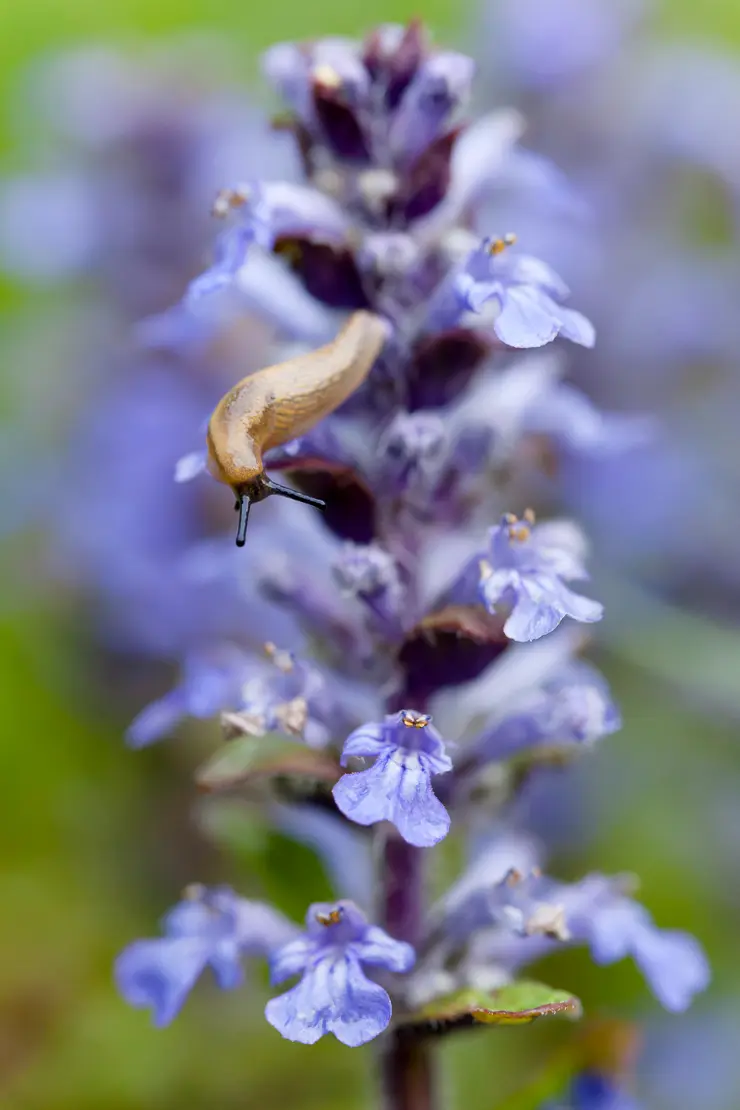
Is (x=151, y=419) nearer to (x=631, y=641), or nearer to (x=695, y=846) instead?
(x=631, y=641)

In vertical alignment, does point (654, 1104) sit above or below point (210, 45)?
below

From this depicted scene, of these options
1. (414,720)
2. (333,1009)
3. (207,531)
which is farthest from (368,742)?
(207,531)

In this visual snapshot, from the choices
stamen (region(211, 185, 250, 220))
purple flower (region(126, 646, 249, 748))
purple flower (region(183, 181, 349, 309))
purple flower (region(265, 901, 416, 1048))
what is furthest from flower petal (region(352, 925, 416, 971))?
stamen (region(211, 185, 250, 220))

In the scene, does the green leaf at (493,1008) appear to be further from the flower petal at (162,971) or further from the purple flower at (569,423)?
the purple flower at (569,423)

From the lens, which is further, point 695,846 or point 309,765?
point 695,846

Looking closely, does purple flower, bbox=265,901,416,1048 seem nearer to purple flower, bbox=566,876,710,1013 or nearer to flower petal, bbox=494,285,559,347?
purple flower, bbox=566,876,710,1013

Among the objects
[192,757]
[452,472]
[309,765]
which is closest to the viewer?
[309,765]

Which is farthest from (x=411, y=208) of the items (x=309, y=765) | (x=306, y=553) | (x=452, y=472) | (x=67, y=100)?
(x=67, y=100)
